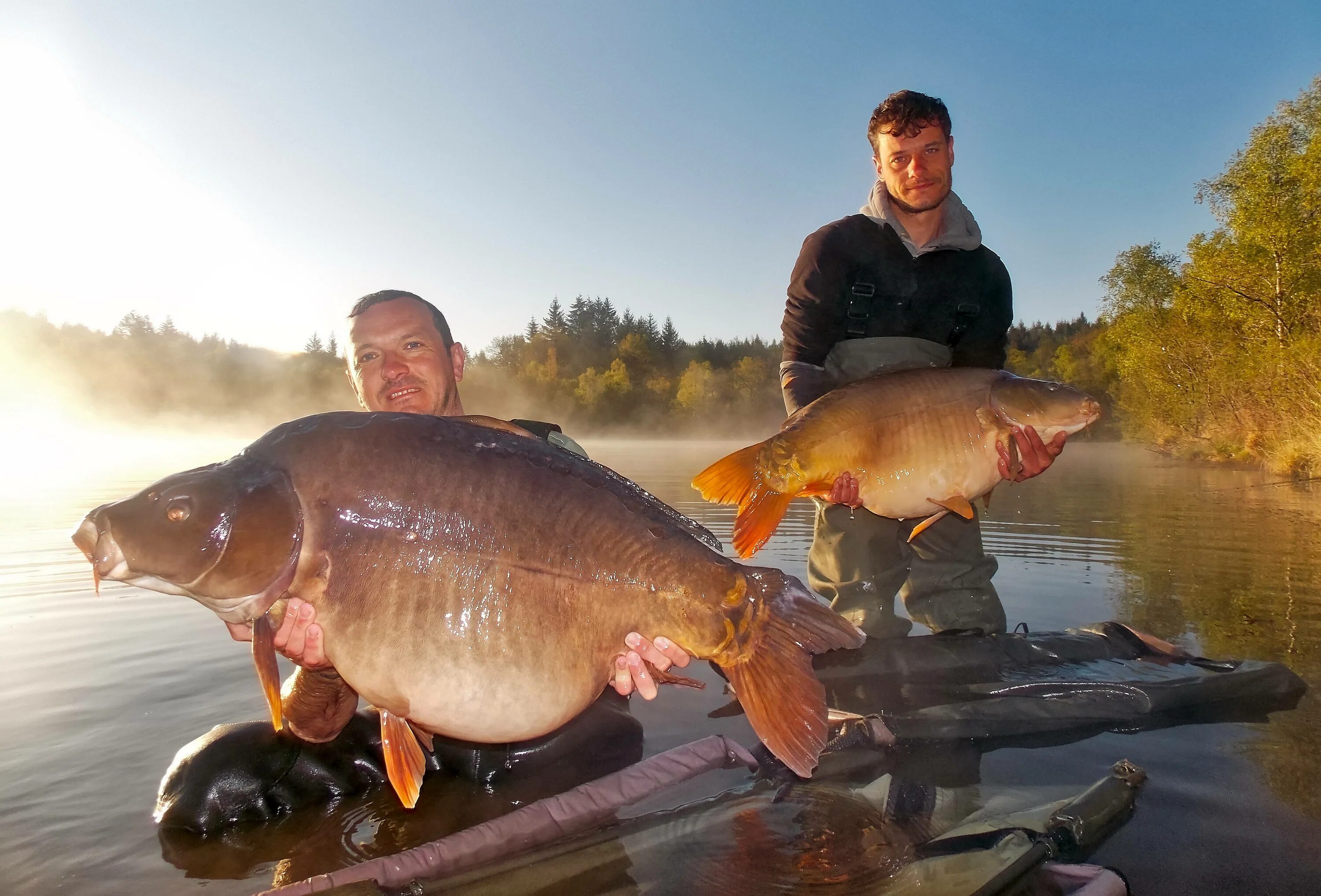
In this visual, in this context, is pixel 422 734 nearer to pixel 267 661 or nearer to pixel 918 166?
pixel 267 661

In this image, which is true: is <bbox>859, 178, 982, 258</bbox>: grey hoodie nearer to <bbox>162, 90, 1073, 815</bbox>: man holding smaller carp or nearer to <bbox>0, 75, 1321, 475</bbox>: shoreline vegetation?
<bbox>162, 90, 1073, 815</bbox>: man holding smaller carp

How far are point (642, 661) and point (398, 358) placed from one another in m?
1.75

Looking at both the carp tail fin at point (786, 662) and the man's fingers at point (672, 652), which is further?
the man's fingers at point (672, 652)

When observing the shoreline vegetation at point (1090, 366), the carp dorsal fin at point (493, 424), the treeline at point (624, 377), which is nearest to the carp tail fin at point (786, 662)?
the carp dorsal fin at point (493, 424)

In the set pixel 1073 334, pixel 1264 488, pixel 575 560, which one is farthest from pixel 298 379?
pixel 1073 334

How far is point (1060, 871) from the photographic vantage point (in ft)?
Result: 5.99

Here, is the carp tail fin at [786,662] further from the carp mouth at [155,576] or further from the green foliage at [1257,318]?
the green foliage at [1257,318]

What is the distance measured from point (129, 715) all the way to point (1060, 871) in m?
3.95

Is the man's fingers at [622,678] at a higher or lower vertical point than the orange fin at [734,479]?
lower

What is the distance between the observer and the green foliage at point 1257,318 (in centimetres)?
1794

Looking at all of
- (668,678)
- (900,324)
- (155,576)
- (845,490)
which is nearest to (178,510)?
(155,576)

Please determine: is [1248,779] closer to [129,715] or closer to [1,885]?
[1,885]

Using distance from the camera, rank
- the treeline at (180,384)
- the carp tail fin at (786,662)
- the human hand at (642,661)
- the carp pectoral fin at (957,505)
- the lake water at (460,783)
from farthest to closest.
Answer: the treeline at (180,384)
the carp pectoral fin at (957,505)
the lake water at (460,783)
the human hand at (642,661)
the carp tail fin at (786,662)

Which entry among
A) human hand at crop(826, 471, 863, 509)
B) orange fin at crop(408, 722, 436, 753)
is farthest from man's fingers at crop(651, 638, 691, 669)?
human hand at crop(826, 471, 863, 509)
